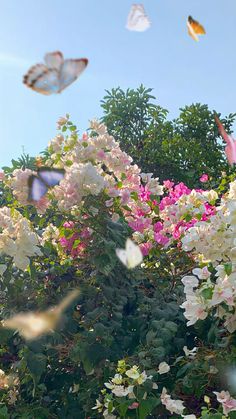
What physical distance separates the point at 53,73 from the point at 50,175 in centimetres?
129

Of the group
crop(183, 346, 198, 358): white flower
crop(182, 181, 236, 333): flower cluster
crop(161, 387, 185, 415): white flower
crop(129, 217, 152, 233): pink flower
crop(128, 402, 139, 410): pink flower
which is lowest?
crop(161, 387, 185, 415): white flower

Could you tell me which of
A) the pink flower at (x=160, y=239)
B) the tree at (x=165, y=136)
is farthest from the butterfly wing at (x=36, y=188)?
the tree at (x=165, y=136)

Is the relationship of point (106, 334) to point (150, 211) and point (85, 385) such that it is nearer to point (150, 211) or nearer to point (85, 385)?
point (85, 385)

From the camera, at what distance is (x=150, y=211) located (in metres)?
5.21

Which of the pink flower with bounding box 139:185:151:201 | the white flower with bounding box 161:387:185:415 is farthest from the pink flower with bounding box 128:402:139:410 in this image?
the pink flower with bounding box 139:185:151:201

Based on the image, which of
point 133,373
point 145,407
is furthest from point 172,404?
point 133,373

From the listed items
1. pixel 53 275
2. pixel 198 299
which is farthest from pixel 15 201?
pixel 198 299

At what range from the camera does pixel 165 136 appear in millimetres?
10984

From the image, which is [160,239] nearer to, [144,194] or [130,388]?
[144,194]

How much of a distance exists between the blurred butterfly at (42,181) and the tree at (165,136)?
608cm

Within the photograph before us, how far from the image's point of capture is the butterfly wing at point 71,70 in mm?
3301

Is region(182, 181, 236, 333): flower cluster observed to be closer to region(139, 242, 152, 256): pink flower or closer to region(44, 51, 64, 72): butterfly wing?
region(139, 242, 152, 256): pink flower

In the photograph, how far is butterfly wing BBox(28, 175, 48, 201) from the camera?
4320 millimetres

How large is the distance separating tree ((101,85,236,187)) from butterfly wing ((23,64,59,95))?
7.17 metres
